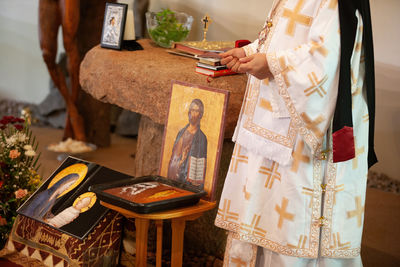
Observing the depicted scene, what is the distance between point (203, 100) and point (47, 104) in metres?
3.05

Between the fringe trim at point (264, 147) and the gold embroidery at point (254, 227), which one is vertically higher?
the fringe trim at point (264, 147)

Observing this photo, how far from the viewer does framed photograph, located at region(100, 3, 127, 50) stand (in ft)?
9.03

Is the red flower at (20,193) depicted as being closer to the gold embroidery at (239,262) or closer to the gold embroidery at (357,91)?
the gold embroidery at (239,262)

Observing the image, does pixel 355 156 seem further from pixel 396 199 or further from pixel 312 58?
pixel 396 199

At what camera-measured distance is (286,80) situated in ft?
5.20

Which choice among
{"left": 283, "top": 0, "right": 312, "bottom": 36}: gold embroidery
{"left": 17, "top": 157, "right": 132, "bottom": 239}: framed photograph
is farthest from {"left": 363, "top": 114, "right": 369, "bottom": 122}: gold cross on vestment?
{"left": 17, "top": 157, "right": 132, "bottom": 239}: framed photograph

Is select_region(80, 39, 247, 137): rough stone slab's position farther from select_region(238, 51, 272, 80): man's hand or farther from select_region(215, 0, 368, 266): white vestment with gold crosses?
select_region(238, 51, 272, 80): man's hand

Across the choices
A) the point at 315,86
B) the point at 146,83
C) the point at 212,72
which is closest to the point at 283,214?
the point at 315,86

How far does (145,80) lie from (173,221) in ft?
2.27

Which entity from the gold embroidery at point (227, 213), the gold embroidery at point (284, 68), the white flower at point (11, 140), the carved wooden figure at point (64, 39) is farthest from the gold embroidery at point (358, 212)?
the carved wooden figure at point (64, 39)

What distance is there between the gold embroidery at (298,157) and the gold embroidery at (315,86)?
20 centimetres

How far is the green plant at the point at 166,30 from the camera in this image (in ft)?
9.75

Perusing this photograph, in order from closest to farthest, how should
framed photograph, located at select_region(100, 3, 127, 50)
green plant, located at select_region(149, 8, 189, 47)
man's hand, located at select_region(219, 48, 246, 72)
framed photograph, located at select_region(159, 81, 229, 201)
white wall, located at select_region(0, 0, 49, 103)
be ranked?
man's hand, located at select_region(219, 48, 246, 72) < framed photograph, located at select_region(159, 81, 229, 201) < framed photograph, located at select_region(100, 3, 127, 50) < green plant, located at select_region(149, 8, 189, 47) < white wall, located at select_region(0, 0, 49, 103)

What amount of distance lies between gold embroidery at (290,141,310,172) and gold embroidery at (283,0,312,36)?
1.16 ft
